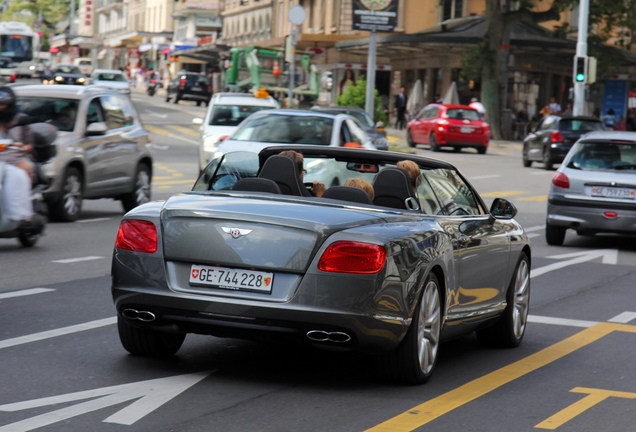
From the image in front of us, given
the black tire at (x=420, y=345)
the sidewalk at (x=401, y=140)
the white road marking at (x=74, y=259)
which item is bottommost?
the sidewalk at (x=401, y=140)

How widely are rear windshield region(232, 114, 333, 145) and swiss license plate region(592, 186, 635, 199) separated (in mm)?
4680

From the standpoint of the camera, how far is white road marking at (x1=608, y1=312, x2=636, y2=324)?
11.2m

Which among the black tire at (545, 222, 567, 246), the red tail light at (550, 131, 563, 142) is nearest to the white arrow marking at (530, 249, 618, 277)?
the black tire at (545, 222, 567, 246)

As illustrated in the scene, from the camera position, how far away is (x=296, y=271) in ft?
23.3

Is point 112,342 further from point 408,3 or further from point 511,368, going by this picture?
point 408,3

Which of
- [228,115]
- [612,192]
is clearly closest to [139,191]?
[612,192]

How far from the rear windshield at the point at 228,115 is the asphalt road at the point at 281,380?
17078mm

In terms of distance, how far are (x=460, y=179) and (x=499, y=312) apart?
2.99 feet

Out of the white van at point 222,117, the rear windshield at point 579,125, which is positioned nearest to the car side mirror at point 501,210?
the white van at point 222,117

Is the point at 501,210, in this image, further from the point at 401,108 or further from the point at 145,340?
the point at 401,108

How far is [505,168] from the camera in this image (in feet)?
124

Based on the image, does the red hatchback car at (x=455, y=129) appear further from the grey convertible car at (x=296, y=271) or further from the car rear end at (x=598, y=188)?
the grey convertible car at (x=296, y=271)

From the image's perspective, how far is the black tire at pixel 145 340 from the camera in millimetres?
7938

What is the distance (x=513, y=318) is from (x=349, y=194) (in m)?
1.98
